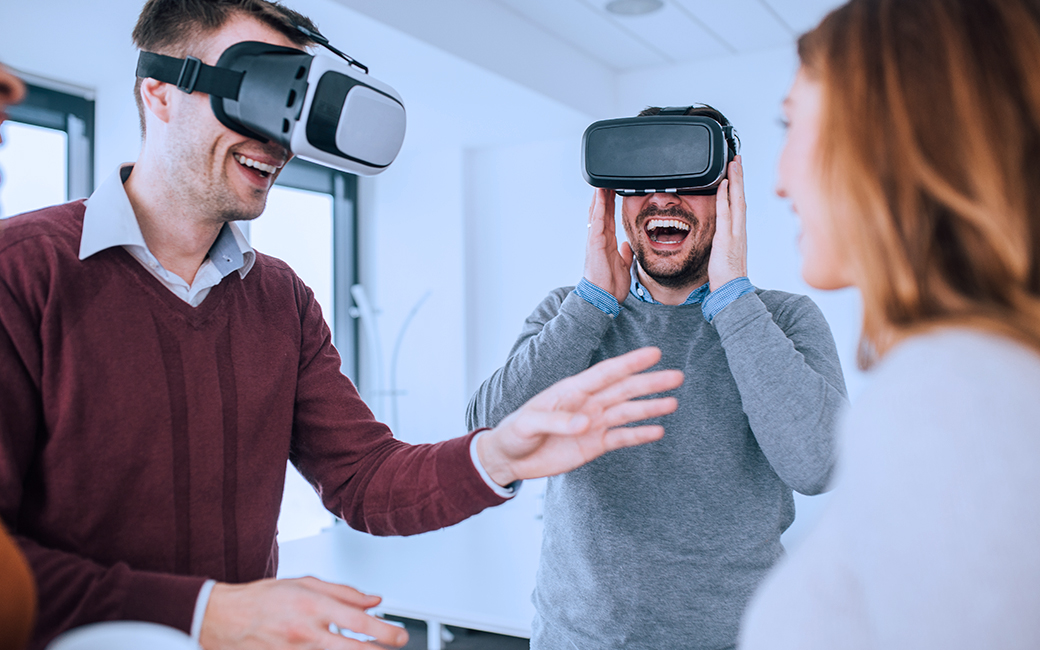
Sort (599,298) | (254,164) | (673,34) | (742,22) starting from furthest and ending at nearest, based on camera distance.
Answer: (673,34) → (742,22) → (599,298) → (254,164)

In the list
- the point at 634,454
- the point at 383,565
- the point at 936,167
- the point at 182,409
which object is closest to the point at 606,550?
the point at 634,454

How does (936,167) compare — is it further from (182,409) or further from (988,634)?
(182,409)

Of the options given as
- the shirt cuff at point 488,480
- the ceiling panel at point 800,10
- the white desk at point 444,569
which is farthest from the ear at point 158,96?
the ceiling panel at point 800,10

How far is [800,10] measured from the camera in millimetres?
3328

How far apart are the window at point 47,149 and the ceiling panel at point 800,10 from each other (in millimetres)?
3172

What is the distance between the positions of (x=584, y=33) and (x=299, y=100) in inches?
121

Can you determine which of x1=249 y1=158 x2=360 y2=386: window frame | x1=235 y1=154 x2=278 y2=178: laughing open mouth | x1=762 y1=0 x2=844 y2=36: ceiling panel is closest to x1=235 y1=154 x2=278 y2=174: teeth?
x1=235 y1=154 x2=278 y2=178: laughing open mouth

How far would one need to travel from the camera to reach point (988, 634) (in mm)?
481

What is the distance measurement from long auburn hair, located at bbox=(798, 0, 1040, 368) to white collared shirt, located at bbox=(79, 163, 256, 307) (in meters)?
0.83

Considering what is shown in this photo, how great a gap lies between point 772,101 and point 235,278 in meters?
3.42

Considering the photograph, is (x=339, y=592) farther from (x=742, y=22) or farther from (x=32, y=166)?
(x=742, y=22)

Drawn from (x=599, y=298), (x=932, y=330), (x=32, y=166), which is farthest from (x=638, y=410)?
(x=32, y=166)

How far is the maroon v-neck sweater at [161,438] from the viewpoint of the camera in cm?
82

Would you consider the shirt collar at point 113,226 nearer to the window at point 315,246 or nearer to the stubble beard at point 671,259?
the stubble beard at point 671,259
